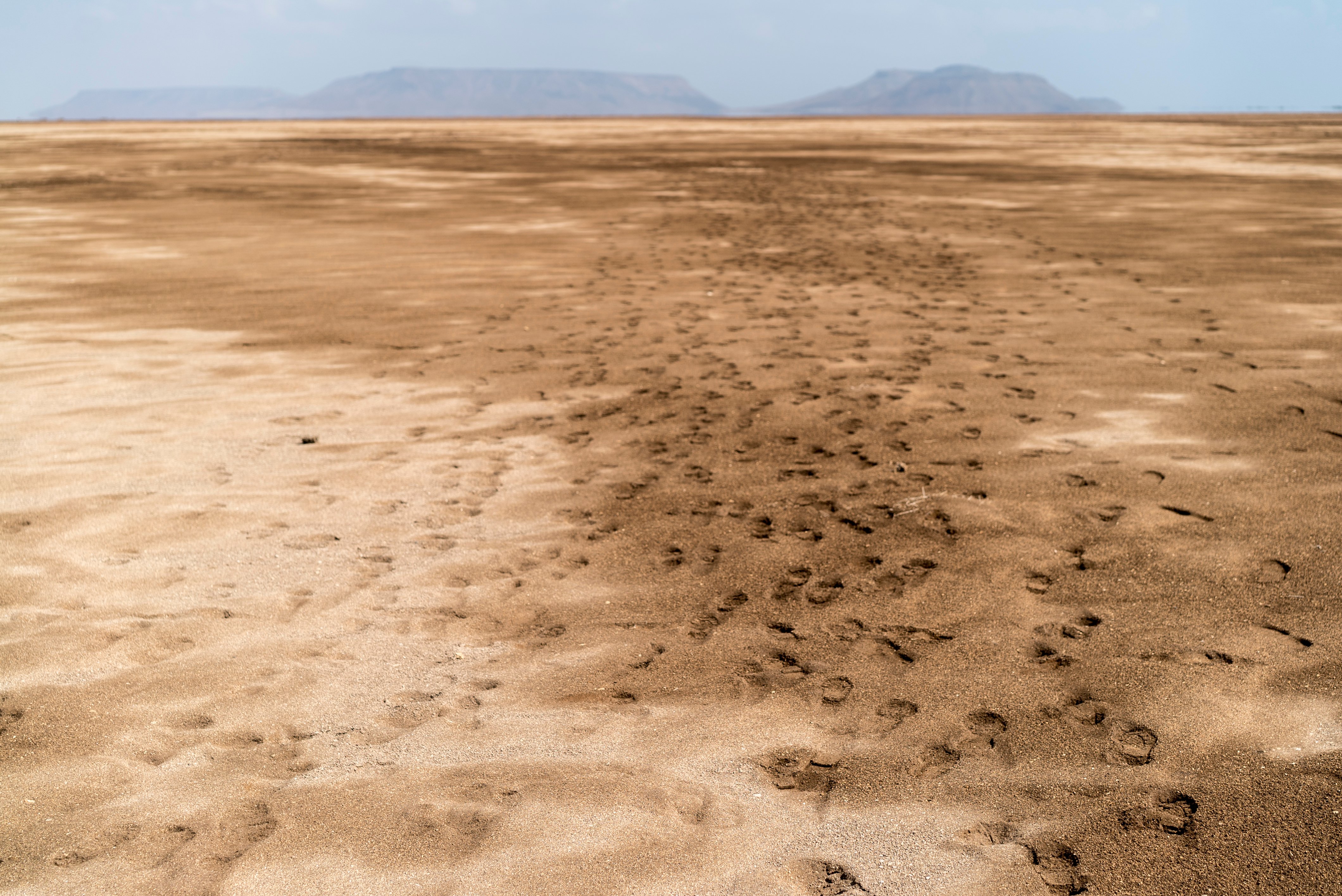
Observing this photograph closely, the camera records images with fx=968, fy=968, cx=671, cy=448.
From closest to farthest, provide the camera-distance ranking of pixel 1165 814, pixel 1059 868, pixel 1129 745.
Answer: pixel 1059 868 → pixel 1165 814 → pixel 1129 745

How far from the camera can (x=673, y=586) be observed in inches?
169

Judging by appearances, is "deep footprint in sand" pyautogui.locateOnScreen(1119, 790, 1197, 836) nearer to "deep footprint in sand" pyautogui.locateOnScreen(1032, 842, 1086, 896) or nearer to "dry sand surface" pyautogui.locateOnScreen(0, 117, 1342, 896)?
"dry sand surface" pyautogui.locateOnScreen(0, 117, 1342, 896)

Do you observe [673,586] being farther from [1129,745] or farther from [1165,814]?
[1165,814]

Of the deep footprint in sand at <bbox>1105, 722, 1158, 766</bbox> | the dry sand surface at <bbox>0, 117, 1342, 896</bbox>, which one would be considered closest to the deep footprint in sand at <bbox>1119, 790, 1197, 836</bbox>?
the dry sand surface at <bbox>0, 117, 1342, 896</bbox>

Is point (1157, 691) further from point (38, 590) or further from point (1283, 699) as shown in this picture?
point (38, 590)

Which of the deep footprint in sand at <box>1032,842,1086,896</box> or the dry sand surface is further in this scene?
the dry sand surface

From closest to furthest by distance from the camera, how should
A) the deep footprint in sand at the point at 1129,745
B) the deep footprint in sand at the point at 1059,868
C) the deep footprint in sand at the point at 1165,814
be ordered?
the deep footprint in sand at the point at 1059,868, the deep footprint in sand at the point at 1165,814, the deep footprint in sand at the point at 1129,745

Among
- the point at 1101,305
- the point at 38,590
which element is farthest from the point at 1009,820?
the point at 1101,305

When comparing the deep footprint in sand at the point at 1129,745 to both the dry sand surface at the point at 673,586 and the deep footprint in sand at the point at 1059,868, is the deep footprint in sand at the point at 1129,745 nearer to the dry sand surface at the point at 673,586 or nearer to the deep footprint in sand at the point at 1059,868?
the dry sand surface at the point at 673,586

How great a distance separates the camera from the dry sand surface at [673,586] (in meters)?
2.80

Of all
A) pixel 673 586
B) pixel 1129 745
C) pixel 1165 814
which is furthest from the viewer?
pixel 673 586

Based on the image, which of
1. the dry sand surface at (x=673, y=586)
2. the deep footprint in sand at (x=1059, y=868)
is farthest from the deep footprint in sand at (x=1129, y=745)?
the deep footprint in sand at (x=1059, y=868)

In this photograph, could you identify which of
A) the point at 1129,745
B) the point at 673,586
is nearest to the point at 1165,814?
the point at 1129,745

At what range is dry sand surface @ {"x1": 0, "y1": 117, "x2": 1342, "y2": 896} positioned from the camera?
2.80m
